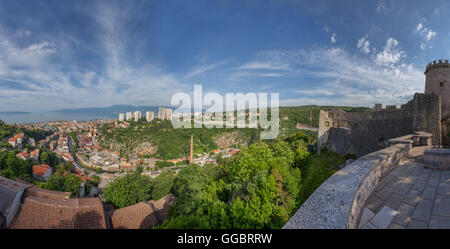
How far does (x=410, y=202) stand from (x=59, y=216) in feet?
46.1

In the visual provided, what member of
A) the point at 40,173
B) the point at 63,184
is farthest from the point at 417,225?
the point at 40,173

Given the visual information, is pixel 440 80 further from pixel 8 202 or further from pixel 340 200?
pixel 8 202

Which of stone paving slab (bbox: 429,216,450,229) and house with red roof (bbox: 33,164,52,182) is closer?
stone paving slab (bbox: 429,216,450,229)

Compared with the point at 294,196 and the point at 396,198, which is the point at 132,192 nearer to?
the point at 294,196

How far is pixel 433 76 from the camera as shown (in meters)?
12.3

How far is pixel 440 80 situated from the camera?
475 inches

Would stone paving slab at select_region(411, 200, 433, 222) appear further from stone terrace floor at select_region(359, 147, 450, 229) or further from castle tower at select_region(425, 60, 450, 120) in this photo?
castle tower at select_region(425, 60, 450, 120)

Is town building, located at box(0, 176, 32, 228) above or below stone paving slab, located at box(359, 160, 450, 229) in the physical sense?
below

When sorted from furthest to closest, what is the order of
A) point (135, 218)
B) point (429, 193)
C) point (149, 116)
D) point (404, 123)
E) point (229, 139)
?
point (149, 116), point (229, 139), point (135, 218), point (404, 123), point (429, 193)

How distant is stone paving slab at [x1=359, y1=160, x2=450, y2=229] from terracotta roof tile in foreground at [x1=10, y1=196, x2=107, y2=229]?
39.6ft

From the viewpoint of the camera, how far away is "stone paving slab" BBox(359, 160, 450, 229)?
2.07m

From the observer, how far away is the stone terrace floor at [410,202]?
6.81 feet

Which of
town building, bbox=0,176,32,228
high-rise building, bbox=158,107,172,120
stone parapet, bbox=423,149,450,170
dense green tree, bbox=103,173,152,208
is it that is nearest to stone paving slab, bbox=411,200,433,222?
stone parapet, bbox=423,149,450,170
